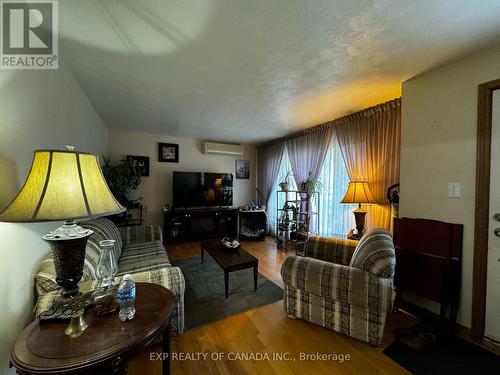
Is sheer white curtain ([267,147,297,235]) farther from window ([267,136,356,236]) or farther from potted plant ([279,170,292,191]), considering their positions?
window ([267,136,356,236])

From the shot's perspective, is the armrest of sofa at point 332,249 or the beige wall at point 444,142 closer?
the beige wall at point 444,142

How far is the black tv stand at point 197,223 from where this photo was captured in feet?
13.2

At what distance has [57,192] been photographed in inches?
31.2

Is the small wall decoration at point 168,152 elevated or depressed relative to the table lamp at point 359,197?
elevated

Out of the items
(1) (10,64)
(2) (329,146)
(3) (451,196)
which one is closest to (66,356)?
(1) (10,64)

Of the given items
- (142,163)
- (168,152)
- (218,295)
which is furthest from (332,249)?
(142,163)

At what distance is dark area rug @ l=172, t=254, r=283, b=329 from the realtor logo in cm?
214

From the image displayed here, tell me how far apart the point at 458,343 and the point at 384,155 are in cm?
182

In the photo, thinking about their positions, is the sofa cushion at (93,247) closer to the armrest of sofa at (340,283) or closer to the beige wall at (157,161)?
the armrest of sofa at (340,283)

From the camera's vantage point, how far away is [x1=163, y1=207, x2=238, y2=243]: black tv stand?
13.2 feet

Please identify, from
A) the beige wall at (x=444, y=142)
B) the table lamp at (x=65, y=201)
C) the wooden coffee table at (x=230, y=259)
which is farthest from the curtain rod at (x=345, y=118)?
the table lamp at (x=65, y=201)

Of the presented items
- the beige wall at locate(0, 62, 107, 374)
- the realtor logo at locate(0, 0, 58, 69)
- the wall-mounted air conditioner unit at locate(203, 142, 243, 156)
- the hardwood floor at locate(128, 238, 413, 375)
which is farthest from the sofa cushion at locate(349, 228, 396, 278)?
the wall-mounted air conditioner unit at locate(203, 142, 243, 156)

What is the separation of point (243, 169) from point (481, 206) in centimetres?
405

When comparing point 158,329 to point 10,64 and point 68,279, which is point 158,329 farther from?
point 10,64
